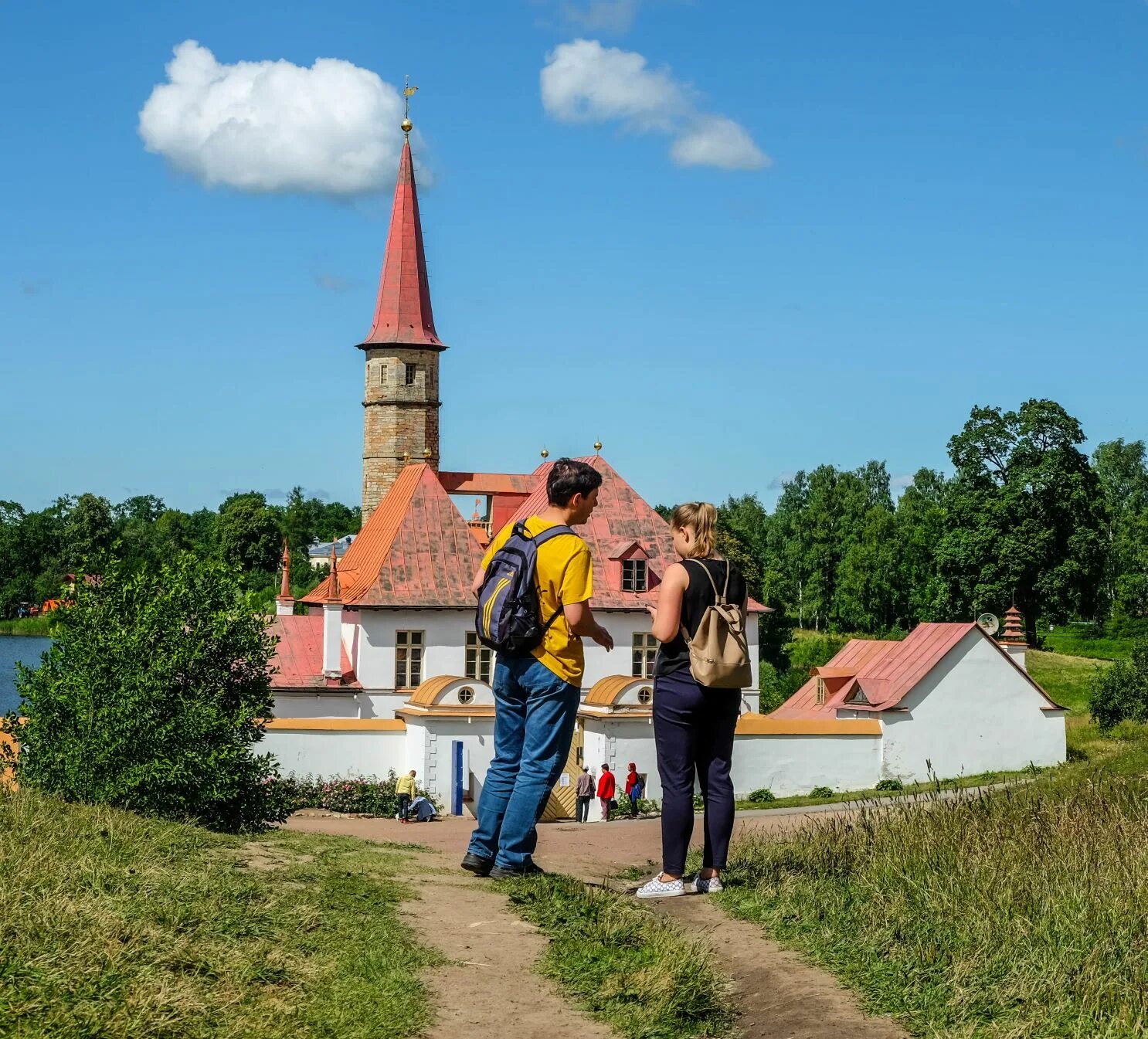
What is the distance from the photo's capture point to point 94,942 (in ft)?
17.6

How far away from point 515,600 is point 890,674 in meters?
25.9

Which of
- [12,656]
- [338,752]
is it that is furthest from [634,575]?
[12,656]

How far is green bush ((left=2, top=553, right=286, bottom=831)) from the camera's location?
11.8 meters

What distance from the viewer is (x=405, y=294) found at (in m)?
62.3

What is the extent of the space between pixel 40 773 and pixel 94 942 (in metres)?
7.19

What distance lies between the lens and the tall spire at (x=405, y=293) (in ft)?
203

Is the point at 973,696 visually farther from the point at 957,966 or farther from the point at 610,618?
the point at 957,966

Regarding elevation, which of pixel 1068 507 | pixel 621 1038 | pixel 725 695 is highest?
pixel 1068 507

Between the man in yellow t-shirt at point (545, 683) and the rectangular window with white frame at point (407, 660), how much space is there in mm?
30301

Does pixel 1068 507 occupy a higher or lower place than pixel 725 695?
higher

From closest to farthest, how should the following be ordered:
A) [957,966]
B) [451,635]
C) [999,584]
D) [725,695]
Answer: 1. [957,966]
2. [725,695]
3. [451,635]
4. [999,584]

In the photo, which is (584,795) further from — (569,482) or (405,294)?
(405,294)

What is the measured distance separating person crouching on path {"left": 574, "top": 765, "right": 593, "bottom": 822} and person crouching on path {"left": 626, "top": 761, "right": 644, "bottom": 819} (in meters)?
0.77

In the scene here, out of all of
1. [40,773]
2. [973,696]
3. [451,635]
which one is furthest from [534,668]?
[451,635]
